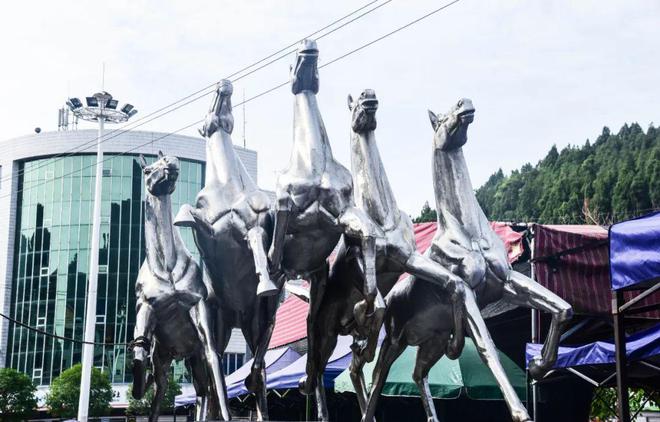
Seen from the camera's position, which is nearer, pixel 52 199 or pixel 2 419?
pixel 2 419

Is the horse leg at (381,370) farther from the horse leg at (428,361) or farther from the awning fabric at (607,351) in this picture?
the awning fabric at (607,351)

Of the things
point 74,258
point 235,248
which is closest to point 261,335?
point 235,248

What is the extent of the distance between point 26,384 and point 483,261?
99.2 feet

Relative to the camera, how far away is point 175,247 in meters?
9.88

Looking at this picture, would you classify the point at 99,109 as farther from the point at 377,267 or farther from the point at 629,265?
the point at 629,265

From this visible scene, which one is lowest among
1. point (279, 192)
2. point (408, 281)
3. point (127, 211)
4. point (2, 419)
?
point (2, 419)

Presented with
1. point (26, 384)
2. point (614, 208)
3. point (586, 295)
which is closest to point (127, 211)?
point (26, 384)

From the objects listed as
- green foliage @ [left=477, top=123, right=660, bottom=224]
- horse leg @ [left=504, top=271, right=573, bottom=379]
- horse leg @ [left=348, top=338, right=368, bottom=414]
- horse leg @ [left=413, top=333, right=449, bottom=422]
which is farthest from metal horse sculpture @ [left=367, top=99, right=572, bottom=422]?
green foliage @ [left=477, top=123, right=660, bottom=224]

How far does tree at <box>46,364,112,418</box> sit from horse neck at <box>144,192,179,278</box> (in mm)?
28801

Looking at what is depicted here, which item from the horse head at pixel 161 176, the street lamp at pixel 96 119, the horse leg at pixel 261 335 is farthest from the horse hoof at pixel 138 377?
the street lamp at pixel 96 119

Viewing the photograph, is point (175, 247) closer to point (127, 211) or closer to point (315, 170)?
point (315, 170)

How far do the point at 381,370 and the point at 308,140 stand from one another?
236 cm

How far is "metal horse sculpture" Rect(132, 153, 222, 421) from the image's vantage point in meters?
9.45

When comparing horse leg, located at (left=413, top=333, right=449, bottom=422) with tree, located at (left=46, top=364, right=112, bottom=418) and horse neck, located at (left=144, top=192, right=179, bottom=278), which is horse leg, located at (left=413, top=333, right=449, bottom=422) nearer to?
horse neck, located at (left=144, top=192, right=179, bottom=278)
